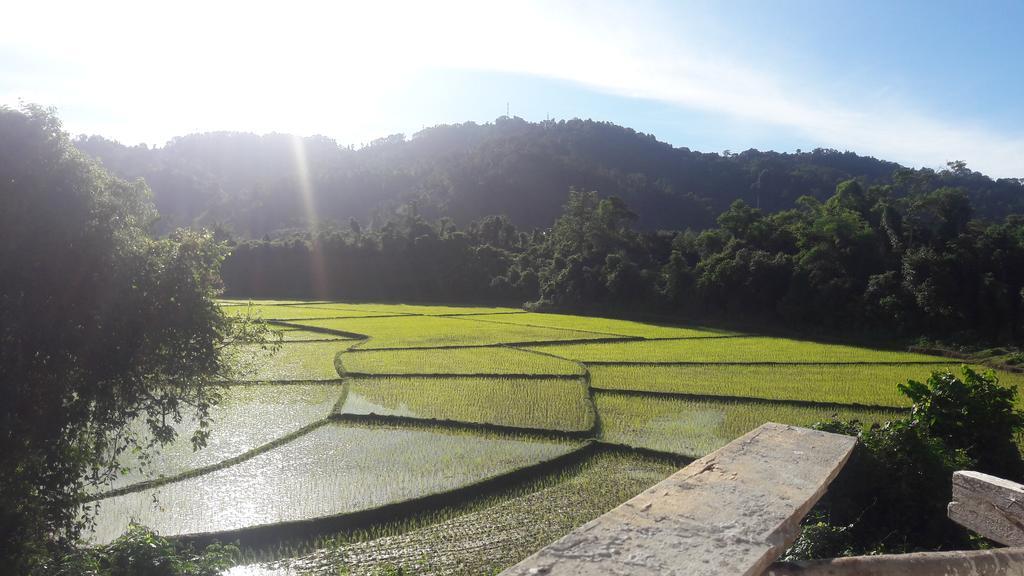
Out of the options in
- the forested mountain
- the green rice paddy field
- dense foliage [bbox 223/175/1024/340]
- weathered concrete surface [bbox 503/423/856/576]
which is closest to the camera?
weathered concrete surface [bbox 503/423/856/576]

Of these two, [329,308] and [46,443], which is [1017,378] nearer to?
[46,443]

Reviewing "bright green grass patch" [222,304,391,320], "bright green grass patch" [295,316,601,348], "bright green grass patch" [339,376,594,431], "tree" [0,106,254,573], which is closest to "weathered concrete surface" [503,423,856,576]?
"tree" [0,106,254,573]

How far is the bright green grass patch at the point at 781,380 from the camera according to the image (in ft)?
41.5

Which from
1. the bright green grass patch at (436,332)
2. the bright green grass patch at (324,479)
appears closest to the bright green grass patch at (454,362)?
the bright green grass patch at (436,332)

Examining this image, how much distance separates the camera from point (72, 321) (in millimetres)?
5457

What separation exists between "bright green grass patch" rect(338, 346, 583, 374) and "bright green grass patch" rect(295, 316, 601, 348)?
1.42 meters

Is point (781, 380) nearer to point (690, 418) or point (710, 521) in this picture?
point (690, 418)

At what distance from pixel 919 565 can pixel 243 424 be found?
35.5ft

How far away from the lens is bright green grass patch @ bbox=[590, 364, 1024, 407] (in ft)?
41.5

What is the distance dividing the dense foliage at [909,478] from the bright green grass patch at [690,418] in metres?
3.53

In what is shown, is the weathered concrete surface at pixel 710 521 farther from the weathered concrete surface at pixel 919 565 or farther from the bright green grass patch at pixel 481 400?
the bright green grass patch at pixel 481 400

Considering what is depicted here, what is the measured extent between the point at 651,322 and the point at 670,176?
4150 cm

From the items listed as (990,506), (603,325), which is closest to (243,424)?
(990,506)

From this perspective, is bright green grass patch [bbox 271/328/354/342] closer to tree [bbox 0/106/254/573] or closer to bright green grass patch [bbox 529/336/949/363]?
bright green grass patch [bbox 529/336/949/363]
